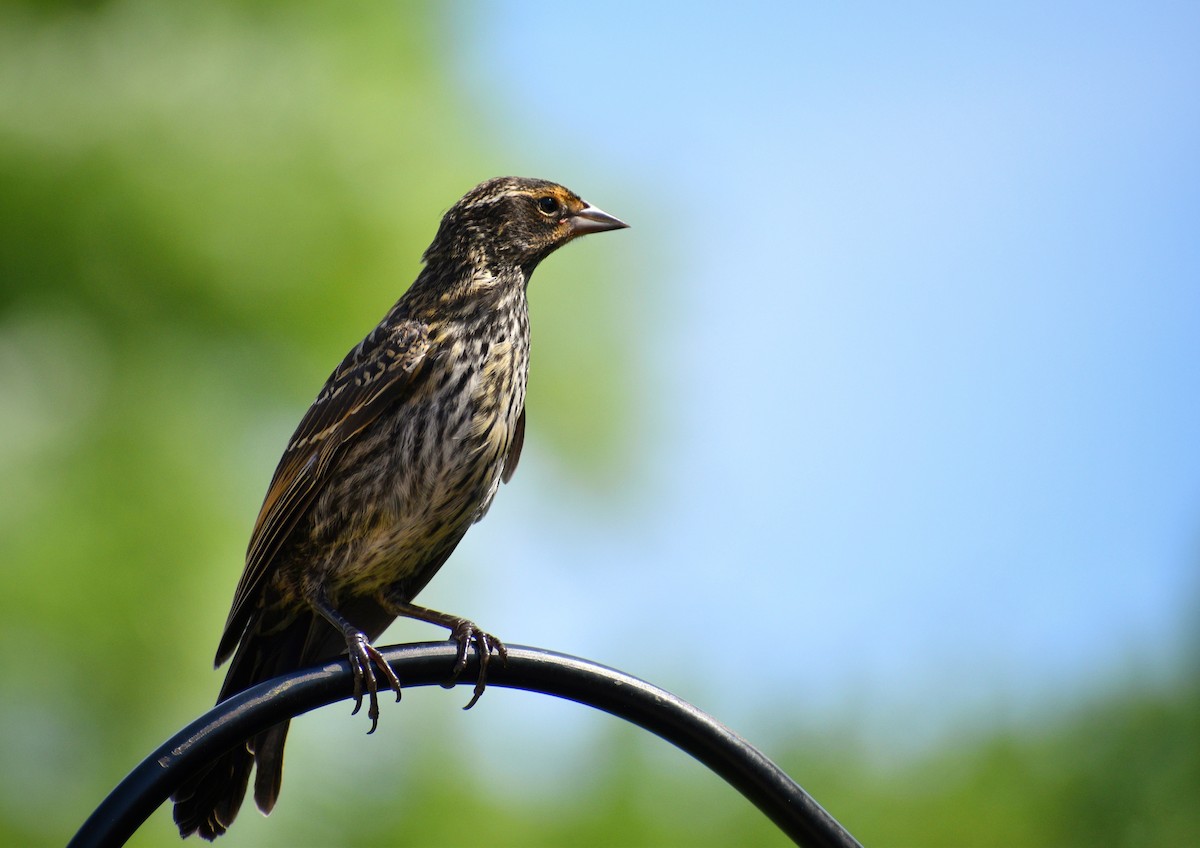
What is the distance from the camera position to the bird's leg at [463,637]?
2.45m

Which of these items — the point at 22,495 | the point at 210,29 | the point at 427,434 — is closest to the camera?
the point at 427,434

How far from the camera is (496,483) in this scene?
129 inches

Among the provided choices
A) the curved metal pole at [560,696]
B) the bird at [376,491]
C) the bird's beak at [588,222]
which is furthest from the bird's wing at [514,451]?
the curved metal pole at [560,696]

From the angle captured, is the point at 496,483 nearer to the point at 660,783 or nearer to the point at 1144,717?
the point at 660,783

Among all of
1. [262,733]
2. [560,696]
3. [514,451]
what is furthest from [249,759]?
[560,696]

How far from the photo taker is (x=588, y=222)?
3.75 metres

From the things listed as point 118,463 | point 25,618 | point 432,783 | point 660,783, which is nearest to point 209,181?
point 118,463

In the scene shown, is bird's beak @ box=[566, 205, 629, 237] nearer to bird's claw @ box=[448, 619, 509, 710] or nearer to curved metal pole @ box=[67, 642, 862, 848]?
bird's claw @ box=[448, 619, 509, 710]

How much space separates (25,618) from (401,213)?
5202mm

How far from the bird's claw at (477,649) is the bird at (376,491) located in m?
0.09

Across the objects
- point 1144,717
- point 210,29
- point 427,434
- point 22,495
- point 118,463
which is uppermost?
point 210,29

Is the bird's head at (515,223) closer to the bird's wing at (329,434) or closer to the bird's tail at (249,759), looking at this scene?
the bird's wing at (329,434)

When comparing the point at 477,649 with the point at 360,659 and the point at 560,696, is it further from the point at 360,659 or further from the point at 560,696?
the point at 560,696

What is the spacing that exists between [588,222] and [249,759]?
1810 millimetres
